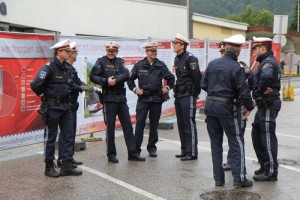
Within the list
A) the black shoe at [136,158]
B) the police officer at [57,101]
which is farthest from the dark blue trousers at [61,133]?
the black shoe at [136,158]

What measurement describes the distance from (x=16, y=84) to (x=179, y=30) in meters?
22.1

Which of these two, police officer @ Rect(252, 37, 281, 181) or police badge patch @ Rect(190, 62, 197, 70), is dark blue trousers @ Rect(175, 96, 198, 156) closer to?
police badge patch @ Rect(190, 62, 197, 70)

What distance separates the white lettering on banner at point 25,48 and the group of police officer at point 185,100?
0.89 meters

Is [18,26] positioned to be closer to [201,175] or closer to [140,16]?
[140,16]

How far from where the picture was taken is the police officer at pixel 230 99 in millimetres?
6246

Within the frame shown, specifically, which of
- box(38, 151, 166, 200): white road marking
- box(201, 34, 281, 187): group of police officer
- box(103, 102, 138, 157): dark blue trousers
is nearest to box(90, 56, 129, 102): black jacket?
box(103, 102, 138, 157): dark blue trousers

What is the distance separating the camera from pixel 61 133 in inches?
279

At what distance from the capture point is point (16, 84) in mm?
7906

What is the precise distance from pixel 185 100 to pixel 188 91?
0.51ft

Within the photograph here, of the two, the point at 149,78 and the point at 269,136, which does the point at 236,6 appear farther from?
the point at 269,136

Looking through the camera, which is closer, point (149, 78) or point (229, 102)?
point (229, 102)

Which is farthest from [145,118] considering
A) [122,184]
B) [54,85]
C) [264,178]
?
[264,178]

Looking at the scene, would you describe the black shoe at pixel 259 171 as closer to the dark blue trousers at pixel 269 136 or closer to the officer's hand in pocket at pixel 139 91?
the dark blue trousers at pixel 269 136

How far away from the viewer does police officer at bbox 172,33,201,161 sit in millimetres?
8039
